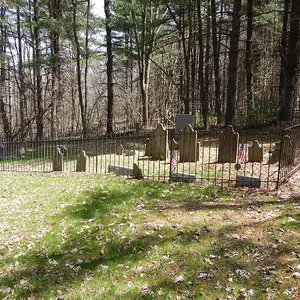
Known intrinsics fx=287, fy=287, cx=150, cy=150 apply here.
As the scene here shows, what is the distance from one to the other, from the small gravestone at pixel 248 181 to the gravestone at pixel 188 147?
2599 millimetres

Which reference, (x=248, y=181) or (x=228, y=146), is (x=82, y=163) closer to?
(x=228, y=146)

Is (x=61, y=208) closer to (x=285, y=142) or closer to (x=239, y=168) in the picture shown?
(x=239, y=168)

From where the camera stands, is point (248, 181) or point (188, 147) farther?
point (188, 147)

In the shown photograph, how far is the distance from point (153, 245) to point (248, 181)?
10.1 feet

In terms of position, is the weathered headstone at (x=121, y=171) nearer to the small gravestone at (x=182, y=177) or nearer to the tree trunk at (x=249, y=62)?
the small gravestone at (x=182, y=177)

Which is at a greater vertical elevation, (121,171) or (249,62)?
(249,62)

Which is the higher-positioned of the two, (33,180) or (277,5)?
(277,5)

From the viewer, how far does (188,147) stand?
9227 mm

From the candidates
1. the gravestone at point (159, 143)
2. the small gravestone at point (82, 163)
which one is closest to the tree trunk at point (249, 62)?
the gravestone at point (159, 143)

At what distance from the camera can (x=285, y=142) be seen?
704 centimetres

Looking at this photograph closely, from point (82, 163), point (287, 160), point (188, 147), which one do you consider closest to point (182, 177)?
point (188, 147)

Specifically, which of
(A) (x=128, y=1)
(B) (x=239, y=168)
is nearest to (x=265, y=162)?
(B) (x=239, y=168)

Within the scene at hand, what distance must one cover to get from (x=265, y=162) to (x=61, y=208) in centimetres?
587

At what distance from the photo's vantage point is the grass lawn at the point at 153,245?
3506 mm
